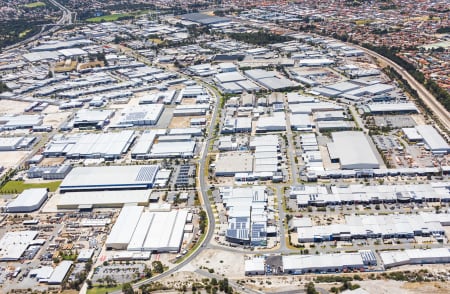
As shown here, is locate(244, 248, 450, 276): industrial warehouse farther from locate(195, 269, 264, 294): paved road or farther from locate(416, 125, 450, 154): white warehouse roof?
locate(416, 125, 450, 154): white warehouse roof

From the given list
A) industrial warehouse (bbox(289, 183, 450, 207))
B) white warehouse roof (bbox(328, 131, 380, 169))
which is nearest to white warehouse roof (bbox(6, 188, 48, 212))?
industrial warehouse (bbox(289, 183, 450, 207))

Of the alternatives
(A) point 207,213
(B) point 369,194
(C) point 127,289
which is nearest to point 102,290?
(C) point 127,289

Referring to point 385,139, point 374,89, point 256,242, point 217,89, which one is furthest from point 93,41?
point 256,242

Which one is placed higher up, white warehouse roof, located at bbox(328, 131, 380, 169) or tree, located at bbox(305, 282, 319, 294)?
white warehouse roof, located at bbox(328, 131, 380, 169)

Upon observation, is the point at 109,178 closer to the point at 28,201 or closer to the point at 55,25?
the point at 28,201

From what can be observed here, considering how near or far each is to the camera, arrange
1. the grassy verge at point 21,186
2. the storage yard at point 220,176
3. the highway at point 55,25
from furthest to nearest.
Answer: the highway at point 55,25 → the grassy verge at point 21,186 → the storage yard at point 220,176

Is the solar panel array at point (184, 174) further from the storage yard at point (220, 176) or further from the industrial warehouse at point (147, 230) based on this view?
the industrial warehouse at point (147, 230)

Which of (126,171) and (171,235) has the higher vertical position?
(126,171)

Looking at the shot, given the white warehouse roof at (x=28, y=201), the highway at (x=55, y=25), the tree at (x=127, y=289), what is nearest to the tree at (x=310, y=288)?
the tree at (x=127, y=289)

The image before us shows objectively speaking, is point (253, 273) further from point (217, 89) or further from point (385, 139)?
point (217, 89)
